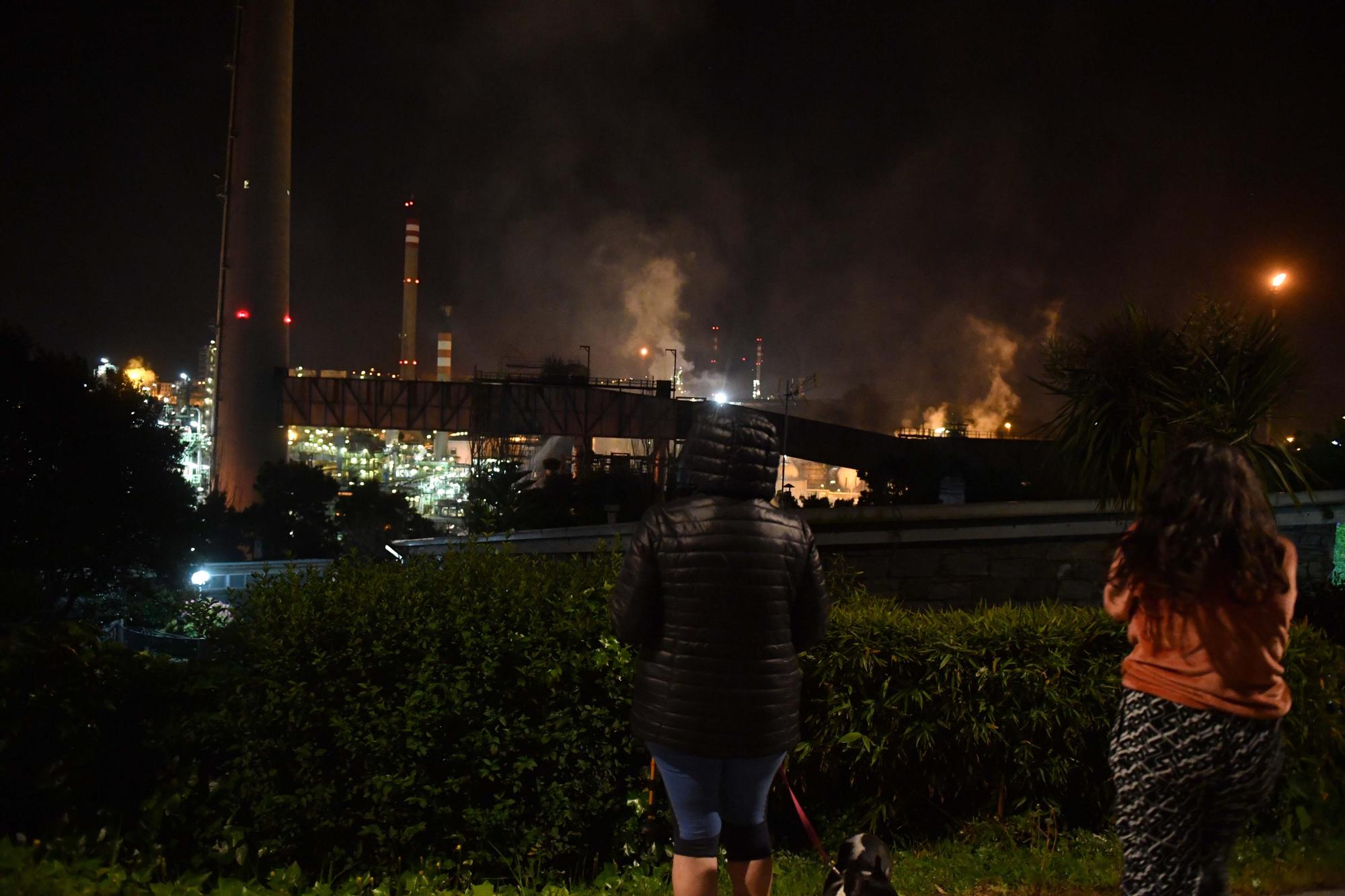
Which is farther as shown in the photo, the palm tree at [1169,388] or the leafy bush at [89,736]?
the palm tree at [1169,388]

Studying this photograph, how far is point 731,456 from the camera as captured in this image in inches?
111

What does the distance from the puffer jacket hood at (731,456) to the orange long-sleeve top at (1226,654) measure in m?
1.20

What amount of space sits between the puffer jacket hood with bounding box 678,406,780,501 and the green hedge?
1.15 m

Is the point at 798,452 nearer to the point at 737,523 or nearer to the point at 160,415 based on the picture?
the point at 160,415

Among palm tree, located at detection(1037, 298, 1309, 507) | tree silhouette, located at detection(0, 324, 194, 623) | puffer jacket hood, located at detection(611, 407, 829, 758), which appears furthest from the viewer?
tree silhouette, located at detection(0, 324, 194, 623)

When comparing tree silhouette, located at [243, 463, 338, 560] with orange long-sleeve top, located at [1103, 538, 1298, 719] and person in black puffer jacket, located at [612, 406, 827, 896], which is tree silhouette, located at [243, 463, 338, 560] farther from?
orange long-sleeve top, located at [1103, 538, 1298, 719]

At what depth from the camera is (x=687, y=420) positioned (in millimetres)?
43344

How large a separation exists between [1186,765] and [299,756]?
312 cm

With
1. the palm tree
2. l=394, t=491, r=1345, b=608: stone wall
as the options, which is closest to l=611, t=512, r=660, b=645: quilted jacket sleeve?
the palm tree

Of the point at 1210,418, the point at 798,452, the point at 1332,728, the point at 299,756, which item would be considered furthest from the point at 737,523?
the point at 798,452

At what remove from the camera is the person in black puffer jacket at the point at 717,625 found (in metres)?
2.73

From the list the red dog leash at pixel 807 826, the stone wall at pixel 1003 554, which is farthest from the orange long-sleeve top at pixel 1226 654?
the stone wall at pixel 1003 554

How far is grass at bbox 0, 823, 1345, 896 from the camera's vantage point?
3.28 m

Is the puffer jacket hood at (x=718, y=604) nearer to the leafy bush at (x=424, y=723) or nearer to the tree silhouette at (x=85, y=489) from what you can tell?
the leafy bush at (x=424, y=723)
